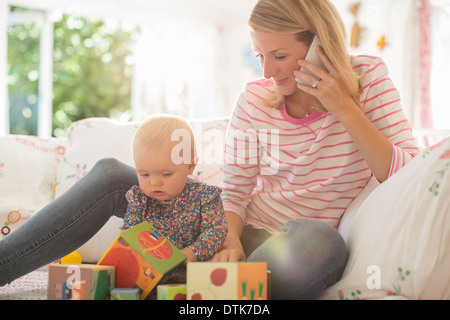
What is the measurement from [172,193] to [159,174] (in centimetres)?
6

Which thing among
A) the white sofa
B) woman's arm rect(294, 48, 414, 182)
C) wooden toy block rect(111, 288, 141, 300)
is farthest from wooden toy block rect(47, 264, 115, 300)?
woman's arm rect(294, 48, 414, 182)

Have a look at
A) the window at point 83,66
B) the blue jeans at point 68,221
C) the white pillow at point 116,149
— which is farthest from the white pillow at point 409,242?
the window at point 83,66

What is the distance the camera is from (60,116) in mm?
7574

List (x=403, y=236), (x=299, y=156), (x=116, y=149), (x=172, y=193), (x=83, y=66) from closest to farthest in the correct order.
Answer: (x=403, y=236), (x=172, y=193), (x=299, y=156), (x=116, y=149), (x=83, y=66)

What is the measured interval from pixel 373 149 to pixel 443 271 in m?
0.36

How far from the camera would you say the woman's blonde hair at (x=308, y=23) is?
1.38 meters

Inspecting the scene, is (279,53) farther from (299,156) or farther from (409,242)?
(409,242)

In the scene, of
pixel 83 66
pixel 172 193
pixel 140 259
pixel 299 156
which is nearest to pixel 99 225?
pixel 172 193

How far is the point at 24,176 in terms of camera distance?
6.22ft

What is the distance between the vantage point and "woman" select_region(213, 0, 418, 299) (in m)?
1.33

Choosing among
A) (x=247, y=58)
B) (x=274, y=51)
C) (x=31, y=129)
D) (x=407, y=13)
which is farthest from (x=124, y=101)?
(x=274, y=51)

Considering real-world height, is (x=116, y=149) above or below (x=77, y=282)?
above

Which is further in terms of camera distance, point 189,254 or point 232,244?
point 232,244
